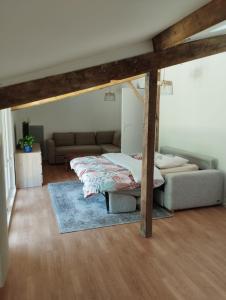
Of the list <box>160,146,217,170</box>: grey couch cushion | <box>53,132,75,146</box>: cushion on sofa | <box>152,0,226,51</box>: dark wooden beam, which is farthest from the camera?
<box>53,132,75,146</box>: cushion on sofa

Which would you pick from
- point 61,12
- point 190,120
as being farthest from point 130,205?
point 61,12

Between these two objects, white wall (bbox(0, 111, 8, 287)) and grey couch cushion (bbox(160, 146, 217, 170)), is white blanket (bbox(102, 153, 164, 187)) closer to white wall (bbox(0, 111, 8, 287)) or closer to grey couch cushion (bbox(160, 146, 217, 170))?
grey couch cushion (bbox(160, 146, 217, 170))

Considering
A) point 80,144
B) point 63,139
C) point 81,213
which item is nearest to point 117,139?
point 80,144

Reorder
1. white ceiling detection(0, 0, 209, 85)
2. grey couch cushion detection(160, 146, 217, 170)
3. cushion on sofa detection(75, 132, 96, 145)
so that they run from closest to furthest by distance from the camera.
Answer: white ceiling detection(0, 0, 209, 85) → grey couch cushion detection(160, 146, 217, 170) → cushion on sofa detection(75, 132, 96, 145)

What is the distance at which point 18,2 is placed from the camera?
88 centimetres

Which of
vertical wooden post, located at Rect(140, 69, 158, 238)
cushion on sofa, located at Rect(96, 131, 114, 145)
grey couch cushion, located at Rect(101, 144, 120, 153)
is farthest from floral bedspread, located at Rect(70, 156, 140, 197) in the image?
cushion on sofa, located at Rect(96, 131, 114, 145)

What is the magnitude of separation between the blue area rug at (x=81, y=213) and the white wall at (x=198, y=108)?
152 centimetres

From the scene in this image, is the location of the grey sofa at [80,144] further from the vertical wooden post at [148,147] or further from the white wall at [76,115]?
the vertical wooden post at [148,147]

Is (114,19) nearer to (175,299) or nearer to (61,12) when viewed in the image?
(61,12)

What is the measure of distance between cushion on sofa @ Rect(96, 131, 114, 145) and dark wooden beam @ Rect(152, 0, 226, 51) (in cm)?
530

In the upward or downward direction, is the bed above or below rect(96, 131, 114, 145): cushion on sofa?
below

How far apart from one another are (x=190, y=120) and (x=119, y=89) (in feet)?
11.9

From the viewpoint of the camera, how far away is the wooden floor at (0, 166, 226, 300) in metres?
2.27

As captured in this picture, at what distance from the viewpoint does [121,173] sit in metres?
4.16
